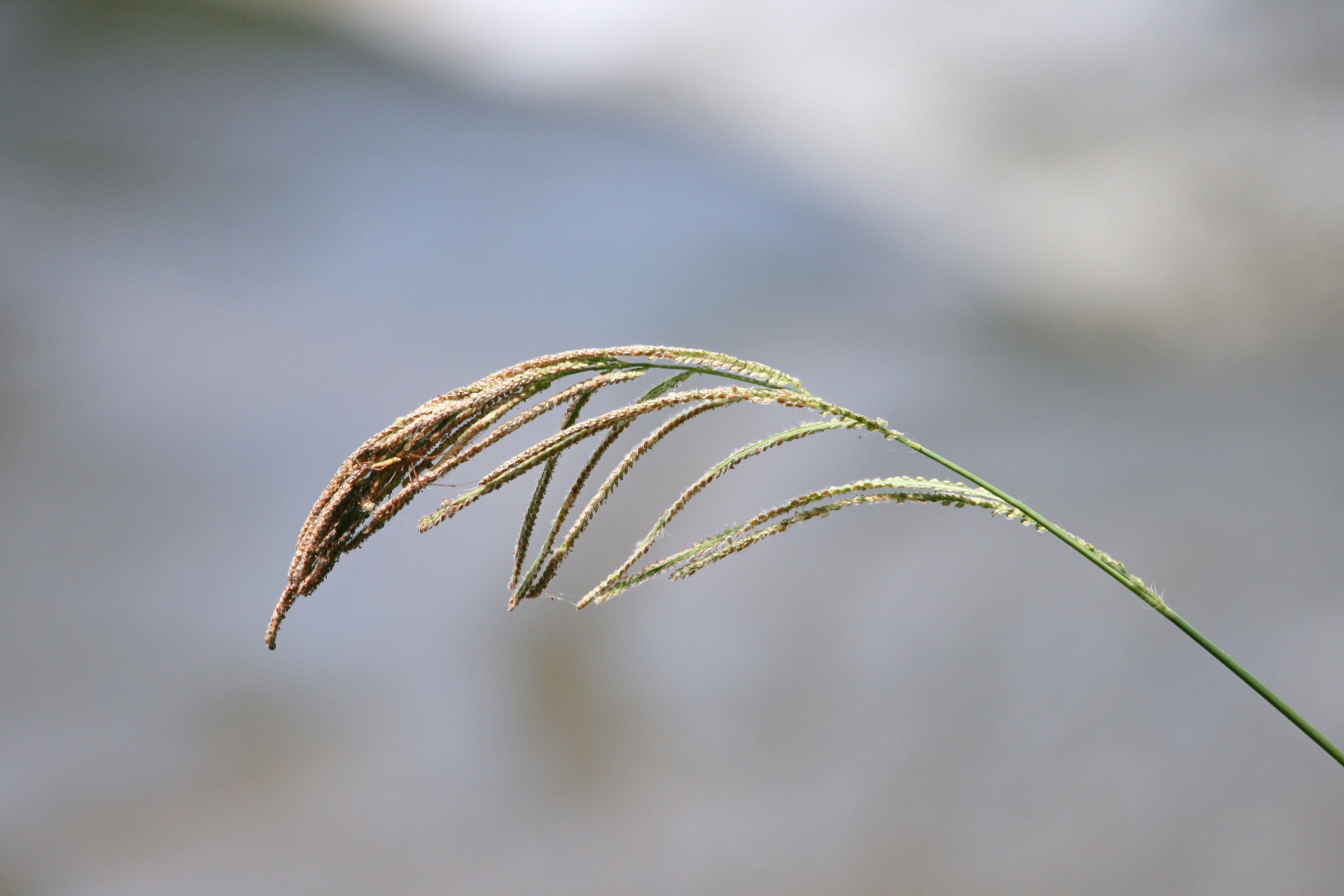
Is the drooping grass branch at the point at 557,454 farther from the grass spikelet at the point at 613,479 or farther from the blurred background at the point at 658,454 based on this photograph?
the blurred background at the point at 658,454

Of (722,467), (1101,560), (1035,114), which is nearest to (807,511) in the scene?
(722,467)

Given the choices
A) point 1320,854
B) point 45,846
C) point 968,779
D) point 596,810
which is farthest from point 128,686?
point 1320,854

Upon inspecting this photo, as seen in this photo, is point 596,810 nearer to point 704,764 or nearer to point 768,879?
point 704,764

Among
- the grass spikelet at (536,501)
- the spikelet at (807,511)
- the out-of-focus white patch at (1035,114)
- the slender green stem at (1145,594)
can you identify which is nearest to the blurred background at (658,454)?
the out-of-focus white patch at (1035,114)

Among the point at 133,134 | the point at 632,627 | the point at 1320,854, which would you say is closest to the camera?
the point at 1320,854

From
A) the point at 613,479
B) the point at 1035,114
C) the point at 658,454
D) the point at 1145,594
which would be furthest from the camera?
the point at 658,454

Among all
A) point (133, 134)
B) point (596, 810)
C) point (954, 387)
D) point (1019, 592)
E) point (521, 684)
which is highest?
point (954, 387)

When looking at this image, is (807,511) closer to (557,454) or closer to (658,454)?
(557,454)

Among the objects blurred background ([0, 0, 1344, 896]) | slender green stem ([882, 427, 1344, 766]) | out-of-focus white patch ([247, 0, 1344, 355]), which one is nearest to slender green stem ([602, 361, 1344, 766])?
slender green stem ([882, 427, 1344, 766])
